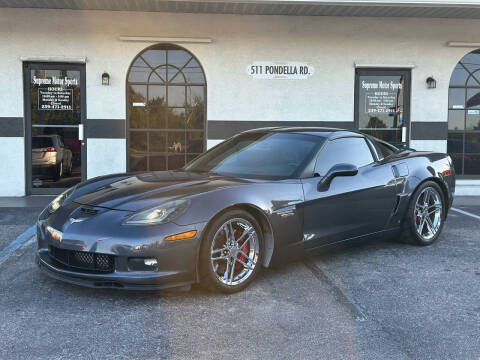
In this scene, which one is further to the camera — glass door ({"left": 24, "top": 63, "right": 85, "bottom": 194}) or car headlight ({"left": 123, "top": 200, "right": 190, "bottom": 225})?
glass door ({"left": 24, "top": 63, "right": 85, "bottom": 194})

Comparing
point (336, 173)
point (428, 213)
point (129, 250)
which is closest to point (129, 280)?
point (129, 250)

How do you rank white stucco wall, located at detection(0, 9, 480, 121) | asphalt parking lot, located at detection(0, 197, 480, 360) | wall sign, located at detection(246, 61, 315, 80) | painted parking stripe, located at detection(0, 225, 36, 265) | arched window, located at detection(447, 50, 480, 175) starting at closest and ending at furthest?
asphalt parking lot, located at detection(0, 197, 480, 360) < painted parking stripe, located at detection(0, 225, 36, 265) < white stucco wall, located at detection(0, 9, 480, 121) < wall sign, located at detection(246, 61, 315, 80) < arched window, located at detection(447, 50, 480, 175)

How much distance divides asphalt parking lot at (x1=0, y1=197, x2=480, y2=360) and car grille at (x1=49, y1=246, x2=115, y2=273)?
0.26 metres

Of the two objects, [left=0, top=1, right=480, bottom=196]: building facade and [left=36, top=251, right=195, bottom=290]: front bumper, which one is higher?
[left=0, top=1, right=480, bottom=196]: building facade

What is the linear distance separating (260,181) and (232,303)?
3.46ft

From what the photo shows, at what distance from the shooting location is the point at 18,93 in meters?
9.11

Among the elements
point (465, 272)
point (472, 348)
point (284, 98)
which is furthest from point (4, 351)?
point (284, 98)

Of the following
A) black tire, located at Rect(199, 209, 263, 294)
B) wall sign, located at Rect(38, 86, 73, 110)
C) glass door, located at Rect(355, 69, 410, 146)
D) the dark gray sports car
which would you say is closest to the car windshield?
the dark gray sports car

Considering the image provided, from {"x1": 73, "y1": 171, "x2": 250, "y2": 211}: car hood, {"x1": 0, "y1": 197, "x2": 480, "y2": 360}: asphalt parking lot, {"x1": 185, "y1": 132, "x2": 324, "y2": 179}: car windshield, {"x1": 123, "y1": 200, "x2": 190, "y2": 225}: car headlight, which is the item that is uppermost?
{"x1": 185, "y1": 132, "x2": 324, "y2": 179}: car windshield

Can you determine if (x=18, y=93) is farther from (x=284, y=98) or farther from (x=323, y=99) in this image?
(x=323, y=99)

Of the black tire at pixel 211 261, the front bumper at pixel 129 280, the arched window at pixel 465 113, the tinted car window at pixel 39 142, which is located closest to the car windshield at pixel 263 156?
the black tire at pixel 211 261

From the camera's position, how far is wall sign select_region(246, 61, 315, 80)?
9516mm

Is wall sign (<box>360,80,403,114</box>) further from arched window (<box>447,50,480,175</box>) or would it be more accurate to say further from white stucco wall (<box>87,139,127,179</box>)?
white stucco wall (<box>87,139,127,179</box>)

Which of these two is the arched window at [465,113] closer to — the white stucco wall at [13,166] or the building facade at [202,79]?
the building facade at [202,79]
